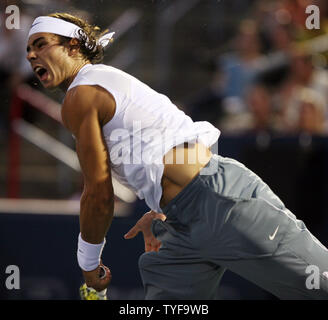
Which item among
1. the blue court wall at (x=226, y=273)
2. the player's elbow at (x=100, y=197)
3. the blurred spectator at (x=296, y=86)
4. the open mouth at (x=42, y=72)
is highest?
the open mouth at (x=42, y=72)

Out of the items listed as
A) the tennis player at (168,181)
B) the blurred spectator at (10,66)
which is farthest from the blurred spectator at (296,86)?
the tennis player at (168,181)

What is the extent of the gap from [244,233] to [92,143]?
706mm

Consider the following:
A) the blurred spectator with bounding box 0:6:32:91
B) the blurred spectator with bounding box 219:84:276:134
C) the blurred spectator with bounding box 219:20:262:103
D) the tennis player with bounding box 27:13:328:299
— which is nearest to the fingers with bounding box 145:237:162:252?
the tennis player with bounding box 27:13:328:299

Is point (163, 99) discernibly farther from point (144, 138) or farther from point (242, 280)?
point (242, 280)

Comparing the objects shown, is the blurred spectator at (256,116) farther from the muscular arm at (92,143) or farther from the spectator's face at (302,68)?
the muscular arm at (92,143)

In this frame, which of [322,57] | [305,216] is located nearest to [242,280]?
[305,216]

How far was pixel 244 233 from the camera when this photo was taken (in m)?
3.18

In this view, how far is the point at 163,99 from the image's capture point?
3.29 metres

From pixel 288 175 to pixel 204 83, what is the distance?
5.68 ft

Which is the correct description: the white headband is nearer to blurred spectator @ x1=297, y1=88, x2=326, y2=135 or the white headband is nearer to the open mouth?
the open mouth

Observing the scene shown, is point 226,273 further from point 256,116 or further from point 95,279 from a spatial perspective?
point 95,279

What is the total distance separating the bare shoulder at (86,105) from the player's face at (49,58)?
0.64 ft

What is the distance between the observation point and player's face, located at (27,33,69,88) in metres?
3.31

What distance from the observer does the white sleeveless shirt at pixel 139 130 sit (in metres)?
3.19
